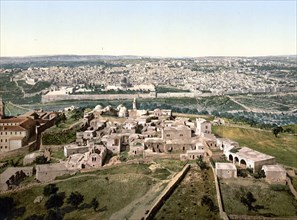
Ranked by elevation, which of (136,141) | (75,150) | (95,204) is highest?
(136,141)

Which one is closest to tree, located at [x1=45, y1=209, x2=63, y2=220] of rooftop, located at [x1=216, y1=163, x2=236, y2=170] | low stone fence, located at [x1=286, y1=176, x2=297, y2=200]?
rooftop, located at [x1=216, y1=163, x2=236, y2=170]

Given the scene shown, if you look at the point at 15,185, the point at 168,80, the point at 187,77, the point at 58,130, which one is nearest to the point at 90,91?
the point at 168,80

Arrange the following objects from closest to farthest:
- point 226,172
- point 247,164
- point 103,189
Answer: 1. point 103,189
2. point 226,172
3. point 247,164

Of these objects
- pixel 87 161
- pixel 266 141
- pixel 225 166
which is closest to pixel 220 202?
pixel 225 166

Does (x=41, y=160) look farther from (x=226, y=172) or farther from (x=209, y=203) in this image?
(x=209, y=203)

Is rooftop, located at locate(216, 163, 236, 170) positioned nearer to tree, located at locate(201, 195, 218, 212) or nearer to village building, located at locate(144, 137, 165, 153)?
tree, located at locate(201, 195, 218, 212)
